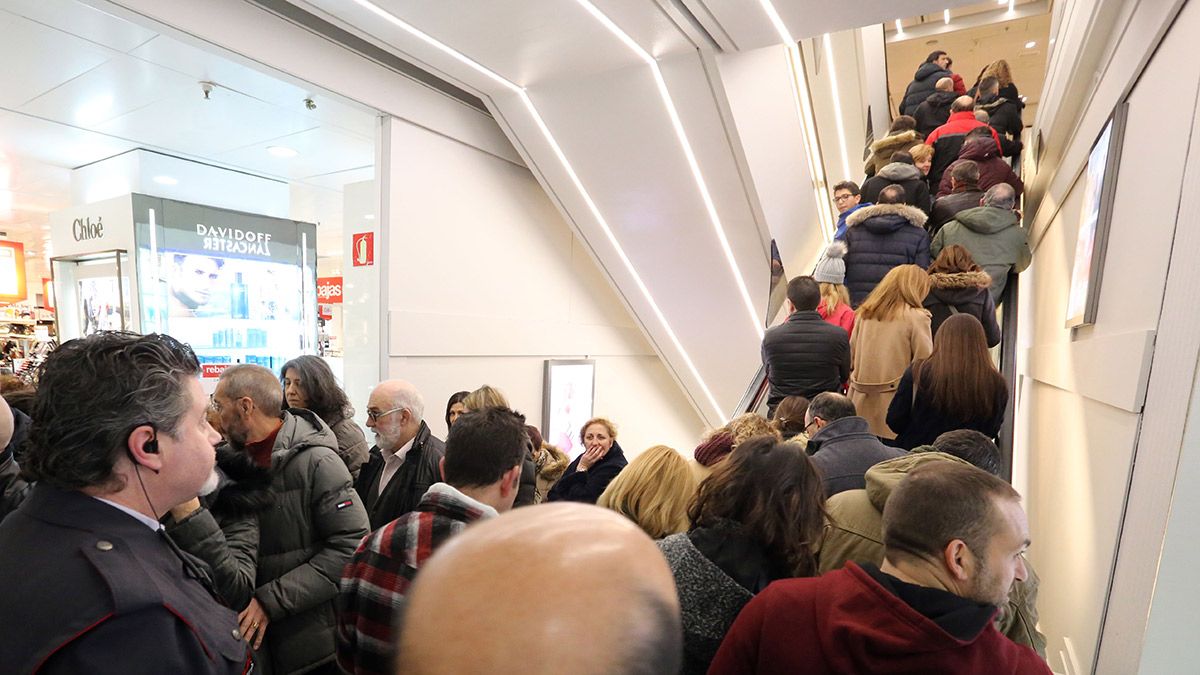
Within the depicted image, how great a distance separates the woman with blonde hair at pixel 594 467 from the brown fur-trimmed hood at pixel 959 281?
224cm

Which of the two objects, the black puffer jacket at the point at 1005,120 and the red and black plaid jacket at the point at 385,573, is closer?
the red and black plaid jacket at the point at 385,573

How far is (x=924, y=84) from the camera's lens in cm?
773

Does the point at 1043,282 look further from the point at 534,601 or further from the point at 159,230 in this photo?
the point at 159,230

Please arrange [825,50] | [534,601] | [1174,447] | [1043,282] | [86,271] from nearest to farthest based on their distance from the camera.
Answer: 1. [534,601]
2. [1174,447]
3. [1043,282]
4. [86,271]
5. [825,50]

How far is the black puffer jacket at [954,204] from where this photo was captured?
491 centimetres

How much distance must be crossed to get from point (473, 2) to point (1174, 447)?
3711 millimetres

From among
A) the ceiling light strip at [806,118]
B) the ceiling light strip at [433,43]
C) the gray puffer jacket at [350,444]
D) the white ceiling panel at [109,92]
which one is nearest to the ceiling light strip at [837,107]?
the ceiling light strip at [806,118]

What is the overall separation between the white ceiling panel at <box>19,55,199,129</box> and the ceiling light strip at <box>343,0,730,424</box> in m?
1.70

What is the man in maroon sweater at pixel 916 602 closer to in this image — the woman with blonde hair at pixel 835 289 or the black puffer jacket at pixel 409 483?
the black puffer jacket at pixel 409 483

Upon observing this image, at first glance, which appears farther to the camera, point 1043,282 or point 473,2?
point 1043,282

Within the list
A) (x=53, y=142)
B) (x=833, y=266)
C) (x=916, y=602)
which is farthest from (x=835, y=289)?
(x=53, y=142)

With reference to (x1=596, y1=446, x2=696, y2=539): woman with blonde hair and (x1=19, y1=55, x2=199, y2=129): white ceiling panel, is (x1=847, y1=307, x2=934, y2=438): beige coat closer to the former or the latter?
(x1=596, y1=446, x2=696, y2=539): woman with blonde hair

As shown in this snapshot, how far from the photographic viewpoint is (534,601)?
0.49 metres

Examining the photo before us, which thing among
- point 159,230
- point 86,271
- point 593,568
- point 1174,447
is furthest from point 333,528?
point 86,271
